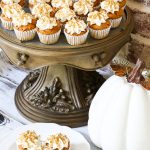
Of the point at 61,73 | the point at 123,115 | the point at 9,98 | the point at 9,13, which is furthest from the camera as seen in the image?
the point at 9,98

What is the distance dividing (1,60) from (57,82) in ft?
1.14

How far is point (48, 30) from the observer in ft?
3.59

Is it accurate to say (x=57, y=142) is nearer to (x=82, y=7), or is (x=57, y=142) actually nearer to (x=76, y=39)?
(x=76, y=39)

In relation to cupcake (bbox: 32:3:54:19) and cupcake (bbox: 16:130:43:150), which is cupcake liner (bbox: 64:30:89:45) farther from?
cupcake (bbox: 16:130:43:150)

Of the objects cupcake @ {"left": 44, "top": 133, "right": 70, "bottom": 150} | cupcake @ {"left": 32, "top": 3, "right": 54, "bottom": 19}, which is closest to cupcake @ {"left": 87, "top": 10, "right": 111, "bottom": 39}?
cupcake @ {"left": 32, "top": 3, "right": 54, "bottom": 19}

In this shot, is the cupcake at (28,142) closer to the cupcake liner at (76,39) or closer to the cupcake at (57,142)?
the cupcake at (57,142)

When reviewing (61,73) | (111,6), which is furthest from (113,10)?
(61,73)

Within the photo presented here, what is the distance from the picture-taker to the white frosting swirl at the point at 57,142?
1067 mm

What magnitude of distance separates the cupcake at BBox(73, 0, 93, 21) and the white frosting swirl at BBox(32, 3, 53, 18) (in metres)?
0.07

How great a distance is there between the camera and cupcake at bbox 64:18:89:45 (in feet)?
3.57

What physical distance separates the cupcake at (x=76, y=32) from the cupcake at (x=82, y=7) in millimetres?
82

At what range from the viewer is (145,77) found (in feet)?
3.62

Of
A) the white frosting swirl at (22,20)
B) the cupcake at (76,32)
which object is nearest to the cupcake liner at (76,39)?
the cupcake at (76,32)

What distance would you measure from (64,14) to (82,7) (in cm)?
6
